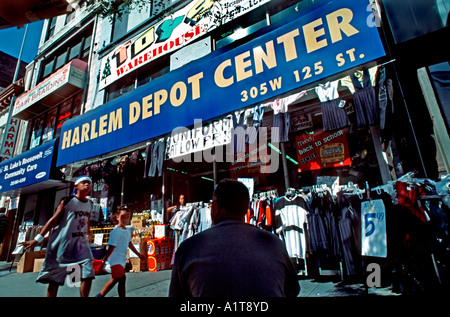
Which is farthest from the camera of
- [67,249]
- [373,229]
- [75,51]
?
[75,51]

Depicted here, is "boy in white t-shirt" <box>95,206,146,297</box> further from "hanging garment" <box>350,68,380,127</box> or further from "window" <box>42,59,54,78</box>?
"window" <box>42,59,54,78</box>

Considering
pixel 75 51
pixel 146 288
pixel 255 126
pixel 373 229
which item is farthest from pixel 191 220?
pixel 75 51

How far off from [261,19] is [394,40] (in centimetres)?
476

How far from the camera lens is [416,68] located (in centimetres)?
553

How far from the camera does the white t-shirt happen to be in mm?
4133

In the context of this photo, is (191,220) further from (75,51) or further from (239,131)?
(75,51)

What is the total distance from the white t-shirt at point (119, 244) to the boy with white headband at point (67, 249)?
0.40 m

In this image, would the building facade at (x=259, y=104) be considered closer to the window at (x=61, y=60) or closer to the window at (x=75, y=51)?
the window at (x=75, y=51)

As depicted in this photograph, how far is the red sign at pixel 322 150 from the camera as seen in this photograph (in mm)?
5996

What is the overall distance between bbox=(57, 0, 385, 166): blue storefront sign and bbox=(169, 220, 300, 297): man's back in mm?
4981

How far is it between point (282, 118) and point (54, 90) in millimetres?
14026

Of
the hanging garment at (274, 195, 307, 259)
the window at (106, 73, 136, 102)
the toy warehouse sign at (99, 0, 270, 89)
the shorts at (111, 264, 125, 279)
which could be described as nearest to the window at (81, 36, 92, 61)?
the toy warehouse sign at (99, 0, 270, 89)

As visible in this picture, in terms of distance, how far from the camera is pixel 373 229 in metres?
3.82
